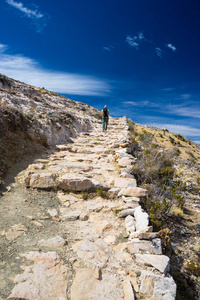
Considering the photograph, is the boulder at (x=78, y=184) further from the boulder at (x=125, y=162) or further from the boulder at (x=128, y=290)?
the boulder at (x=128, y=290)

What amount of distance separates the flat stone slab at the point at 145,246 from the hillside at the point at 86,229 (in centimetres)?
2

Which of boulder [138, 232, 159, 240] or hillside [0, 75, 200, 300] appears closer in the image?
hillside [0, 75, 200, 300]

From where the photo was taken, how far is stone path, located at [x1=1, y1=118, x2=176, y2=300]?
2531mm

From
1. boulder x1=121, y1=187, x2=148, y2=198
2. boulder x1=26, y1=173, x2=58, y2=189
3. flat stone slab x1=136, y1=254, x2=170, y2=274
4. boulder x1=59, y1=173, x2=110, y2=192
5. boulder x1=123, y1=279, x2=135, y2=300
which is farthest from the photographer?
boulder x1=59, y1=173, x2=110, y2=192

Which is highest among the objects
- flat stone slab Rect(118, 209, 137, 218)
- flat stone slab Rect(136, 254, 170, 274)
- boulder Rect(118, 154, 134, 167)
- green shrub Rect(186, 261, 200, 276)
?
boulder Rect(118, 154, 134, 167)

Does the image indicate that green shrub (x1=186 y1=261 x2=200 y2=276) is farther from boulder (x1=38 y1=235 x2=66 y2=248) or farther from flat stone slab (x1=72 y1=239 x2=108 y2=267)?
boulder (x1=38 y1=235 x2=66 y2=248)

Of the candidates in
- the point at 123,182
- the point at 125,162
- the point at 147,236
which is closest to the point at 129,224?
the point at 147,236

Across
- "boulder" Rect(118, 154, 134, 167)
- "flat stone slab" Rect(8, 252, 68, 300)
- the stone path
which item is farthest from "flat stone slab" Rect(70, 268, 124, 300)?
"boulder" Rect(118, 154, 134, 167)

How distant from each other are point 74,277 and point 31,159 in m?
5.21

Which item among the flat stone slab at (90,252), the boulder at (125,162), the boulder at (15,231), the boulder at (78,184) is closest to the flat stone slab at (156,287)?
the flat stone slab at (90,252)

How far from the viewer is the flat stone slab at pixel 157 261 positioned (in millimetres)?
2893

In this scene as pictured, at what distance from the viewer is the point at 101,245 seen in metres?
3.52

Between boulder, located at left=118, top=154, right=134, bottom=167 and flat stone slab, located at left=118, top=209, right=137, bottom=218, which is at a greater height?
boulder, located at left=118, top=154, right=134, bottom=167

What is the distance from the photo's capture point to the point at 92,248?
337 centimetres
